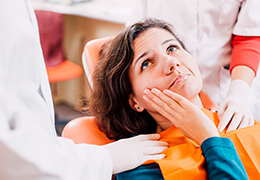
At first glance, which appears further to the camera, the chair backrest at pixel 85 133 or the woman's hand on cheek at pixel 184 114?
the chair backrest at pixel 85 133

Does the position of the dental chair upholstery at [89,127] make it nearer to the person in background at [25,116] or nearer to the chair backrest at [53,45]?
the person in background at [25,116]

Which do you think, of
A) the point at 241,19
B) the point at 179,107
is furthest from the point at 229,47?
the point at 179,107

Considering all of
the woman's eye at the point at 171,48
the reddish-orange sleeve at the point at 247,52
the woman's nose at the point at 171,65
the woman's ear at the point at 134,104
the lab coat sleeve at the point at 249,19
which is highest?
the lab coat sleeve at the point at 249,19

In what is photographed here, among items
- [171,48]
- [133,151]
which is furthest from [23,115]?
[171,48]

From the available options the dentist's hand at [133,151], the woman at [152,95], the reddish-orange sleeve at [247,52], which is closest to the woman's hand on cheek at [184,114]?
the woman at [152,95]

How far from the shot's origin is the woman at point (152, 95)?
1017mm

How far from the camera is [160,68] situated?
115 centimetres

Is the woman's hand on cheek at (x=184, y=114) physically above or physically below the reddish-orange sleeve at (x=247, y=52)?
below

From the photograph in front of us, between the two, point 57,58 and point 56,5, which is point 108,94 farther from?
point 56,5

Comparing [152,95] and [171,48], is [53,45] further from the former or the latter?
[152,95]

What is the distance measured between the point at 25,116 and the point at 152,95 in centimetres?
56

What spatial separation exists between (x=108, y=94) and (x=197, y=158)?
1.67ft

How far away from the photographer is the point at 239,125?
45.8 inches

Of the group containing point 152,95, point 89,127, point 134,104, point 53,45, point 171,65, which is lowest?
point 53,45
